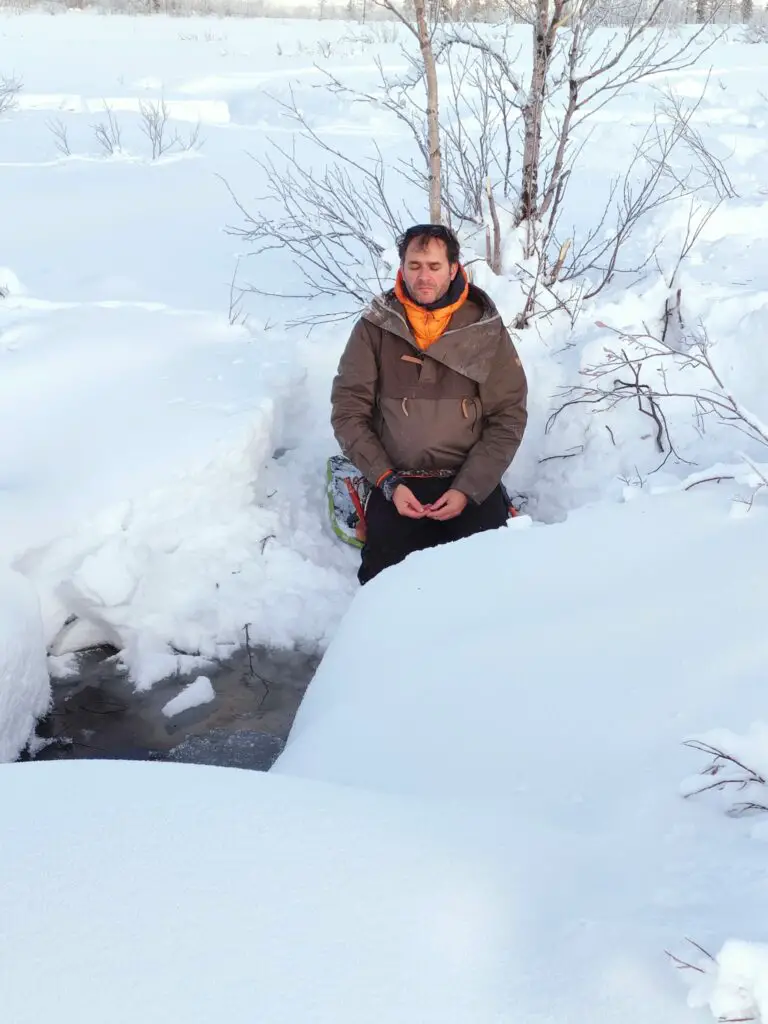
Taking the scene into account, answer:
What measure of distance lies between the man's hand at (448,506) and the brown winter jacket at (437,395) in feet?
0.12

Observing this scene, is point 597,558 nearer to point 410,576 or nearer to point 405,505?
point 410,576

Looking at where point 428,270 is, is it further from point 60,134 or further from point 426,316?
point 60,134

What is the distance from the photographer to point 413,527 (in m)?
3.05

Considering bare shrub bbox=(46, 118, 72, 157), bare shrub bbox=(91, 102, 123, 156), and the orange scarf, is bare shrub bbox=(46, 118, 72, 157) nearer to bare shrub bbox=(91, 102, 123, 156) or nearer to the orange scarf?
bare shrub bbox=(91, 102, 123, 156)

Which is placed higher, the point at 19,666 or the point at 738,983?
the point at 738,983

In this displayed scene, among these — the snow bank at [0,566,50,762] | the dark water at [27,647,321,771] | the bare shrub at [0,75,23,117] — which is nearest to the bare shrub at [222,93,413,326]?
the dark water at [27,647,321,771]

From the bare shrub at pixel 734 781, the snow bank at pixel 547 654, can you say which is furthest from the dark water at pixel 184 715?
the bare shrub at pixel 734 781

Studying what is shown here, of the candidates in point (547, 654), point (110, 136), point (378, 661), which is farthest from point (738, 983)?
point (110, 136)

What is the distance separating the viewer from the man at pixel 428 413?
2957mm

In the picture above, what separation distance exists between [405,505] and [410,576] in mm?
674

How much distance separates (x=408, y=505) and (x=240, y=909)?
2082 mm

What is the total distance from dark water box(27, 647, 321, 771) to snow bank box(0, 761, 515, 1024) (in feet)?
4.63

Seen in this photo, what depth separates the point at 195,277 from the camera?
4.68 meters

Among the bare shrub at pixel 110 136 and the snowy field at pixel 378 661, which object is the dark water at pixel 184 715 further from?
the bare shrub at pixel 110 136
